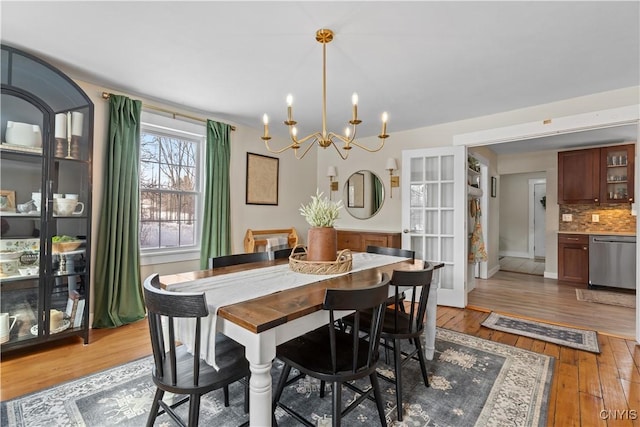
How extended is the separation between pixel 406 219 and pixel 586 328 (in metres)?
2.14

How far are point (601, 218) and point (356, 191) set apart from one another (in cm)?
408

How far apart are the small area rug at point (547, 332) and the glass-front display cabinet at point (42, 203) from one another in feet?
12.9

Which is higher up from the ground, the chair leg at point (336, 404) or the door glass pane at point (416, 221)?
the door glass pane at point (416, 221)

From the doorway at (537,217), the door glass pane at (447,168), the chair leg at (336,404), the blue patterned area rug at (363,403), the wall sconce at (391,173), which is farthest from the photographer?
the doorway at (537,217)

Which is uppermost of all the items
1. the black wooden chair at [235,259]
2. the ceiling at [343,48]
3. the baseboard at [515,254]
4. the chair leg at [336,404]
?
the ceiling at [343,48]

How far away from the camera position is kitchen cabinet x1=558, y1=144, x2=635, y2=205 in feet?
15.5

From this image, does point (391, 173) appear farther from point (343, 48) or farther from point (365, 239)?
point (343, 48)

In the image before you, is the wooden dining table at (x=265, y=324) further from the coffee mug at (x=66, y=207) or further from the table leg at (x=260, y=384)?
the coffee mug at (x=66, y=207)

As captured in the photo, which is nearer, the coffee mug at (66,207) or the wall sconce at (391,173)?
the coffee mug at (66,207)

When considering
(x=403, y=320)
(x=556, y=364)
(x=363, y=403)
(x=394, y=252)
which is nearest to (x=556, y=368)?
(x=556, y=364)

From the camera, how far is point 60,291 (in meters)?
2.55

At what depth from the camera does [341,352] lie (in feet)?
5.32

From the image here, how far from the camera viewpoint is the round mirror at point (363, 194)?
479cm

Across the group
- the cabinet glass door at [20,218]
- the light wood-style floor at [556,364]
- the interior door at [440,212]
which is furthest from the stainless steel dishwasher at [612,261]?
the cabinet glass door at [20,218]
